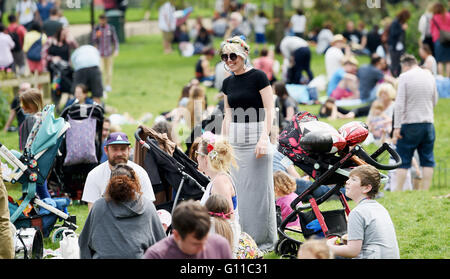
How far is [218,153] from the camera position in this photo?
6.39 metres

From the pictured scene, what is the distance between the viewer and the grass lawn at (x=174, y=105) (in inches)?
300

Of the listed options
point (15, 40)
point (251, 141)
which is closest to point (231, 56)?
point (251, 141)

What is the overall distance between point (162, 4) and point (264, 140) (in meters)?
19.2

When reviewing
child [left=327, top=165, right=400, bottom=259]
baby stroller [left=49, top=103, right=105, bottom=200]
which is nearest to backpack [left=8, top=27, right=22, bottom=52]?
baby stroller [left=49, top=103, right=105, bottom=200]

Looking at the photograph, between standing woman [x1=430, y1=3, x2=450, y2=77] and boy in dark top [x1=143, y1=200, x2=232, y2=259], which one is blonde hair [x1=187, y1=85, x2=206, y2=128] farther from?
standing woman [x1=430, y1=3, x2=450, y2=77]

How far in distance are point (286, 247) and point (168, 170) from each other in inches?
57.4

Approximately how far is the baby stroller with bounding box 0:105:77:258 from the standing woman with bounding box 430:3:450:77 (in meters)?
10.9

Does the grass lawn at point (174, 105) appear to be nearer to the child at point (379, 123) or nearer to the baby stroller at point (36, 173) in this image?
the baby stroller at point (36, 173)

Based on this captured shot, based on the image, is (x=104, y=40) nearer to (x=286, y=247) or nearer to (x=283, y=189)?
(x=283, y=189)

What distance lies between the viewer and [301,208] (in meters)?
6.59

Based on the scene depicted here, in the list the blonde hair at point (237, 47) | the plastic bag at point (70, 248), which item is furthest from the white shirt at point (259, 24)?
the plastic bag at point (70, 248)
